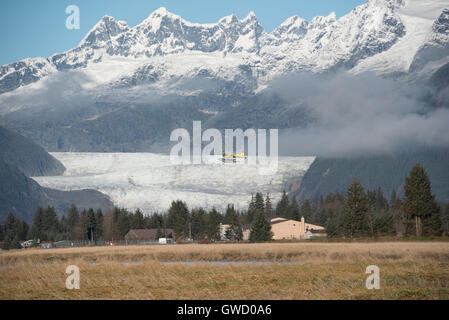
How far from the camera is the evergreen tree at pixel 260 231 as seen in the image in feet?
361

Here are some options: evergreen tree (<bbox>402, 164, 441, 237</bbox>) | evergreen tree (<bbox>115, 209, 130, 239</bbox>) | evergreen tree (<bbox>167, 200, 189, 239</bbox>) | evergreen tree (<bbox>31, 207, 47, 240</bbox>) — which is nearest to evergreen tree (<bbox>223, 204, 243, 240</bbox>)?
evergreen tree (<bbox>167, 200, 189, 239</bbox>)

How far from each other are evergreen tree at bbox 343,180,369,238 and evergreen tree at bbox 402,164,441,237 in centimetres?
645

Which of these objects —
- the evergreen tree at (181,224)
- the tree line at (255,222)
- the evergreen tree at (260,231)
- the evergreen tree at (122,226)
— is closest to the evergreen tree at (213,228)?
the tree line at (255,222)

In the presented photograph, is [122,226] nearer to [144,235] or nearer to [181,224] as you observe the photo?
[144,235]

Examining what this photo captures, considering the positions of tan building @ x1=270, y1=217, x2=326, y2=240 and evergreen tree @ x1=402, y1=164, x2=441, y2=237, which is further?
tan building @ x1=270, y1=217, x2=326, y2=240

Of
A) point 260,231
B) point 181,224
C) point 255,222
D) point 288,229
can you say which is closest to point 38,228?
point 181,224

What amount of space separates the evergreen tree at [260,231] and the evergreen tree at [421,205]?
24661 mm

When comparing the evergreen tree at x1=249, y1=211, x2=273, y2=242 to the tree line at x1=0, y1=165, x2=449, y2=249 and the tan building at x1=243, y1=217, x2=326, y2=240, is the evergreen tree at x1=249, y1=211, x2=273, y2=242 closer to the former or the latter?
the tree line at x1=0, y1=165, x2=449, y2=249

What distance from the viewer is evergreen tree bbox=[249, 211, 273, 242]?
110 meters

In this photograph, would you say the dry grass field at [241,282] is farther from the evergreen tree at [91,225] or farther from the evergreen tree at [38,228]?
the evergreen tree at [38,228]

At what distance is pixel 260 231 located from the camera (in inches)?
4363
